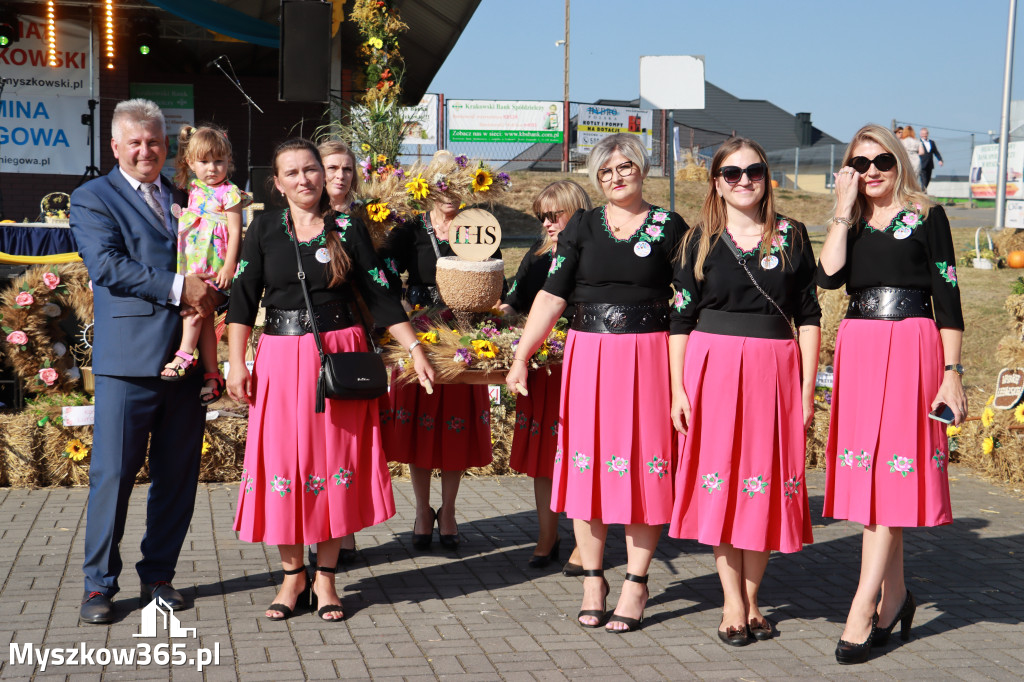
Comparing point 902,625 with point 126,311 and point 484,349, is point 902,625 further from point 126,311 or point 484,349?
point 126,311

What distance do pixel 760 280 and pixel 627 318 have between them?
0.59m

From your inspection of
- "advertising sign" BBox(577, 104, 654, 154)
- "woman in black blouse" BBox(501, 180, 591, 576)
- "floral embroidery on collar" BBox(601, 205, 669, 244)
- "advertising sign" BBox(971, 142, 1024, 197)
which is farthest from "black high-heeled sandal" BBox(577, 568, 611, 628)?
"advertising sign" BBox(577, 104, 654, 154)

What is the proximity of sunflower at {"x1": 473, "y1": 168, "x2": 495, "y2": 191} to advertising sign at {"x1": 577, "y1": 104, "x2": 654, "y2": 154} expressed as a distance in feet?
61.7

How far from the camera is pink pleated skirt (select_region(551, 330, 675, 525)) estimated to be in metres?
4.15

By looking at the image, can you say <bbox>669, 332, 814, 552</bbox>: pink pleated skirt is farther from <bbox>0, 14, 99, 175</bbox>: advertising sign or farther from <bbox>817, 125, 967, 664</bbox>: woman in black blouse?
<bbox>0, 14, 99, 175</bbox>: advertising sign

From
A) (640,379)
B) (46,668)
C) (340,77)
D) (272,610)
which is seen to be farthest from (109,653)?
(340,77)

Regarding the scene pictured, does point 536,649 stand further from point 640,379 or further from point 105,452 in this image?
point 105,452

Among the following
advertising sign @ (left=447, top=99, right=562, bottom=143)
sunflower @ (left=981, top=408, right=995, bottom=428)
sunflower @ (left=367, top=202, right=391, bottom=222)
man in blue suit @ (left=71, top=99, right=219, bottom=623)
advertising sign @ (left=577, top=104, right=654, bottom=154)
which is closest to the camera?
man in blue suit @ (left=71, top=99, right=219, bottom=623)

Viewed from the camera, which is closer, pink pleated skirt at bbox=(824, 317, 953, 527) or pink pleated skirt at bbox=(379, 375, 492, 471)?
pink pleated skirt at bbox=(824, 317, 953, 527)

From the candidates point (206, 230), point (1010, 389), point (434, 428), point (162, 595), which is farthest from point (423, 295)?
point (1010, 389)

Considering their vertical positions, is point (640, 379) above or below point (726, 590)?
above

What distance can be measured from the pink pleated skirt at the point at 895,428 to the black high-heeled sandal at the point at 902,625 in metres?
0.43

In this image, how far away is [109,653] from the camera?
376 centimetres

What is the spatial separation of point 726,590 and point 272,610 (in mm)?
1889
